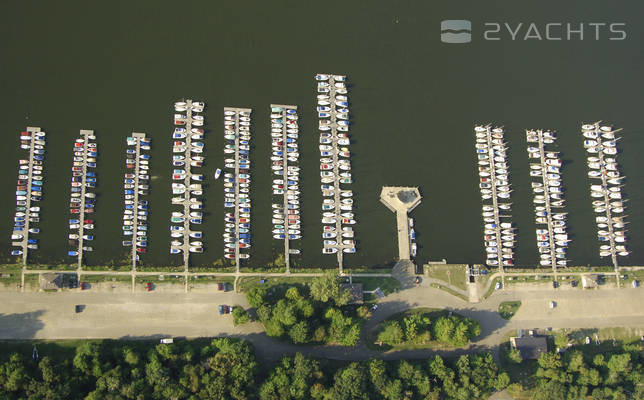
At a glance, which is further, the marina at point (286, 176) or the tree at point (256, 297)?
the marina at point (286, 176)

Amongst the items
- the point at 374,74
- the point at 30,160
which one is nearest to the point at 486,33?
the point at 374,74

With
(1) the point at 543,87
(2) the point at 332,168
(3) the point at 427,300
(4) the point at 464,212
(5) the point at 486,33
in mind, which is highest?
(5) the point at 486,33

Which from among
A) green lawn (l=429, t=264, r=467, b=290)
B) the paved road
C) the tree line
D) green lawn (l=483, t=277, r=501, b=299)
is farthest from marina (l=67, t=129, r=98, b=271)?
green lawn (l=483, t=277, r=501, b=299)

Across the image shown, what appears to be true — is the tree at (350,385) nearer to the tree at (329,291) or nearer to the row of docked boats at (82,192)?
the tree at (329,291)

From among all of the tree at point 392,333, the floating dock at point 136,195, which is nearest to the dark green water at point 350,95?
the floating dock at point 136,195

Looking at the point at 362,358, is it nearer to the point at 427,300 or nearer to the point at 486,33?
the point at 427,300

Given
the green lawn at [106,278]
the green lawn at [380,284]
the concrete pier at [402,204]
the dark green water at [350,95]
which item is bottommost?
the green lawn at [380,284]

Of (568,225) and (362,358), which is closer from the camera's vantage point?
(362,358)
